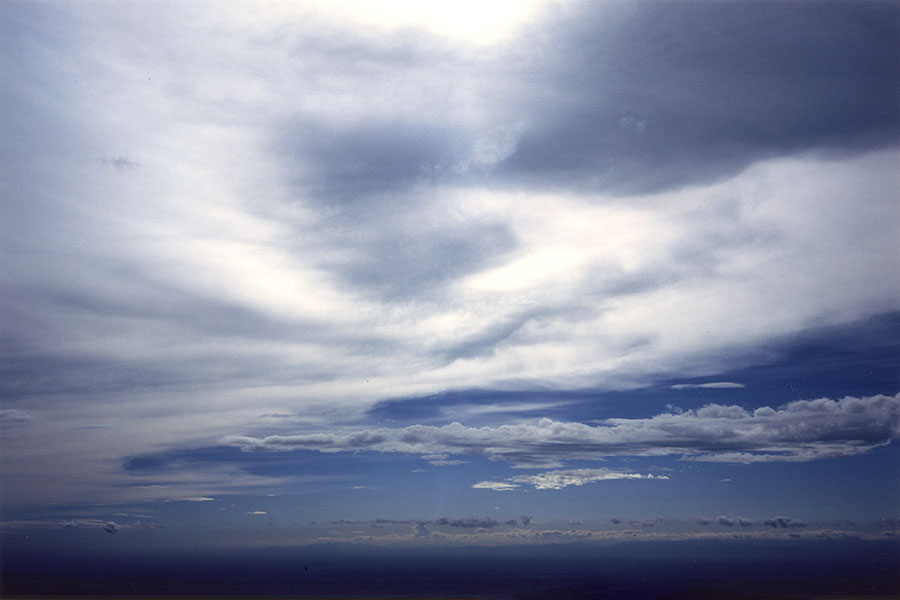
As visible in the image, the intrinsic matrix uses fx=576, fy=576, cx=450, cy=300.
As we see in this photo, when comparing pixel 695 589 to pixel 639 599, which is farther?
pixel 695 589

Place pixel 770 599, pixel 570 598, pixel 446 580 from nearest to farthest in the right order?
1. pixel 770 599
2. pixel 570 598
3. pixel 446 580

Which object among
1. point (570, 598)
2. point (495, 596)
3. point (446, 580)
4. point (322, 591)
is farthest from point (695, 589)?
point (322, 591)

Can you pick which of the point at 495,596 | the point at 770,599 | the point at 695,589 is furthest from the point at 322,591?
the point at 770,599

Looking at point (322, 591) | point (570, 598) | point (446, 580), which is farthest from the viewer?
point (446, 580)

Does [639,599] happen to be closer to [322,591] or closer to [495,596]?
[495,596]

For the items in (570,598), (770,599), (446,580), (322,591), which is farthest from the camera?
(446,580)

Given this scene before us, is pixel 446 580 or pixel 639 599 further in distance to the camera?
pixel 446 580

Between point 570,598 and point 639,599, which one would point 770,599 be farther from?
point 570,598

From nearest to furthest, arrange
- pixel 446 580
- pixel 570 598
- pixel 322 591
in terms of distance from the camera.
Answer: pixel 570 598 → pixel 322 591 → pixel 446 580
